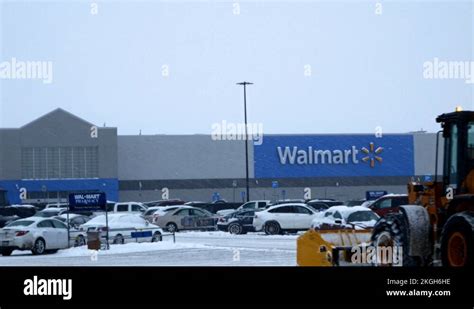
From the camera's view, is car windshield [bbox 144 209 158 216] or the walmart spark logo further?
the walmart spark logo

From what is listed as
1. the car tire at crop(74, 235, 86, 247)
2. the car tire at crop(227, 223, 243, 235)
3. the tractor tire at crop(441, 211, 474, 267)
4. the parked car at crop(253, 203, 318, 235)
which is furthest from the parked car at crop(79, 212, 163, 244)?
the tractor tire at crop(441, 211, 474, 267)

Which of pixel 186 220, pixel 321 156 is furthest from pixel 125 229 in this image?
pixel 321 156

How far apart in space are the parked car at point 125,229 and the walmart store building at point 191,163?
32030mm

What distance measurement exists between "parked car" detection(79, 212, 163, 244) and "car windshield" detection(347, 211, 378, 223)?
716cm

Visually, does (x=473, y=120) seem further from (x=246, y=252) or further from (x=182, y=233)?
(x=182, y=233)

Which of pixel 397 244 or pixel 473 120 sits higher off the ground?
pixel 473 120

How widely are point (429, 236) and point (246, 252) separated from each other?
12468 mm

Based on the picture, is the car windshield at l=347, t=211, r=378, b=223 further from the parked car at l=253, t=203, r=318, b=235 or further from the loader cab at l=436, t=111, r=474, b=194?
the loader cab at l=436, t=111, r=474, b=194

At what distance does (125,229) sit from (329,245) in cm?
1698

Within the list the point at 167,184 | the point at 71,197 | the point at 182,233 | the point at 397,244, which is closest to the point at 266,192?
the point at 167,184

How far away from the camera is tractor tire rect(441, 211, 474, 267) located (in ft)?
39.1

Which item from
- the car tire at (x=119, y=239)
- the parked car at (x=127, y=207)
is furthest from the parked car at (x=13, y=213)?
the car tire at (x=119, y=239)

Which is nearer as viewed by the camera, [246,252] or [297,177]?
[246,252]
